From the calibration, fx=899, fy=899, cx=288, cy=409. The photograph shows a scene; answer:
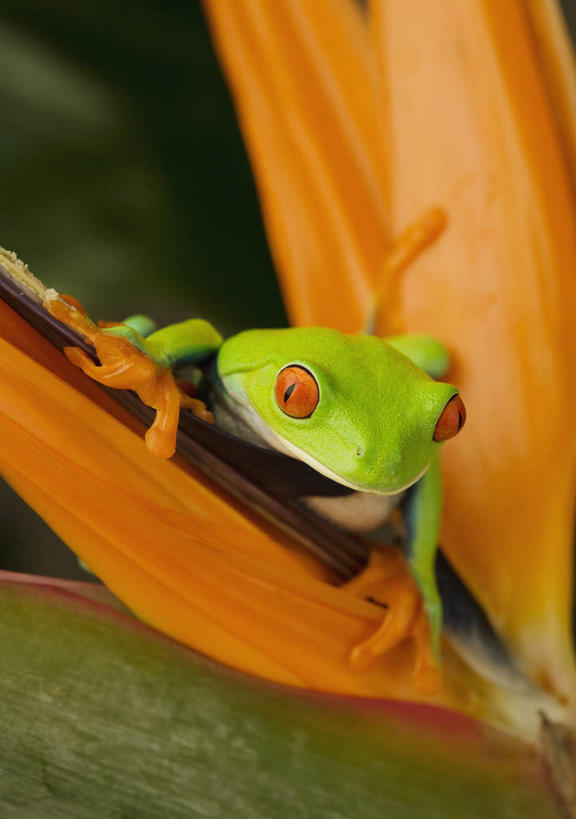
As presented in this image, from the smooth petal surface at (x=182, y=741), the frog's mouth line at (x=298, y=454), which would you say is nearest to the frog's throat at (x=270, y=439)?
the frog's mouth line at (x=298, y=454)

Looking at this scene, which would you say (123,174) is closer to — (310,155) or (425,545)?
(310,155)

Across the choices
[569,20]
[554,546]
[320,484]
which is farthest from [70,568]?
[569,20]

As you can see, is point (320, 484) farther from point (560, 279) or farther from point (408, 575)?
point (560, 279)

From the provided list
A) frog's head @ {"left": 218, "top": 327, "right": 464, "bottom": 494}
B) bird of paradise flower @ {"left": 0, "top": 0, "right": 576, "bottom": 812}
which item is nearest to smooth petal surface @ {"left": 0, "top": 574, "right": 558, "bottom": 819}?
bird of paradise flower @ {"left": 0, "top": 0, "right": 576, "bottom": 812}

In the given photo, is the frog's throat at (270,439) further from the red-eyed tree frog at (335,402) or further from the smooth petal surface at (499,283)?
the smooth petal surface at (499,283)

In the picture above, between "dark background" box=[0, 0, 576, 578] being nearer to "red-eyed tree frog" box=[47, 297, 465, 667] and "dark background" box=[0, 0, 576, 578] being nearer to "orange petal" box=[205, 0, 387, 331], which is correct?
"orange petal" box=[205, 0, 387, 331]

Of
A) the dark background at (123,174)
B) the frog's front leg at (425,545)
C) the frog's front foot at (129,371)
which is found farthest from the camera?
the dark background at (123,174)
